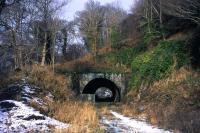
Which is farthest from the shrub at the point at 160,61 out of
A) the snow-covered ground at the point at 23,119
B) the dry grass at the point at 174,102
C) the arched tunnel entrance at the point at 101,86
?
the snow-covered ground at the point at 23,119

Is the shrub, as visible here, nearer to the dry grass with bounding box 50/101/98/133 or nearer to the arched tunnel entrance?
the arched tunnel entrance

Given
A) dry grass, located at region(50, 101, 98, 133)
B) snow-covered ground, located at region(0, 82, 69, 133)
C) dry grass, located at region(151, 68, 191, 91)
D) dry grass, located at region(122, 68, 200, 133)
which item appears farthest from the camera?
dry grass, located at region(151, 68, 191, 91)

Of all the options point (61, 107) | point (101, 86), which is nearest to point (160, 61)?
point (61, 107)

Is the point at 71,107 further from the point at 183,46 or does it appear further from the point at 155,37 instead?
the point at 155,37

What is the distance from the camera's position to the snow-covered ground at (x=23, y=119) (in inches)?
468

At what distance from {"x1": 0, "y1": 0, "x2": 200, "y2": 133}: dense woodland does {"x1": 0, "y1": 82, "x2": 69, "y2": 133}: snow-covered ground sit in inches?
44.9

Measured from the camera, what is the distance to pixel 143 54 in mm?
33219

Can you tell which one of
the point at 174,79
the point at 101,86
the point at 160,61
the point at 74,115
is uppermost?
the point at 160,61

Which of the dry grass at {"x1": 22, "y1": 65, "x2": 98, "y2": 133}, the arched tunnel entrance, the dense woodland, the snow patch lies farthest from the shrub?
the snow patch

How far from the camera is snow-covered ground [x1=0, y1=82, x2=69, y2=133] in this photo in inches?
468

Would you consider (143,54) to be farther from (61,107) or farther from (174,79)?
(61,107)

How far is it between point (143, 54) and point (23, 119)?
840 inches

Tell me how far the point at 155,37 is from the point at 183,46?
6.30 meters

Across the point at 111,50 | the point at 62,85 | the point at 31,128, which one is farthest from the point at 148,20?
the point at 31,128
